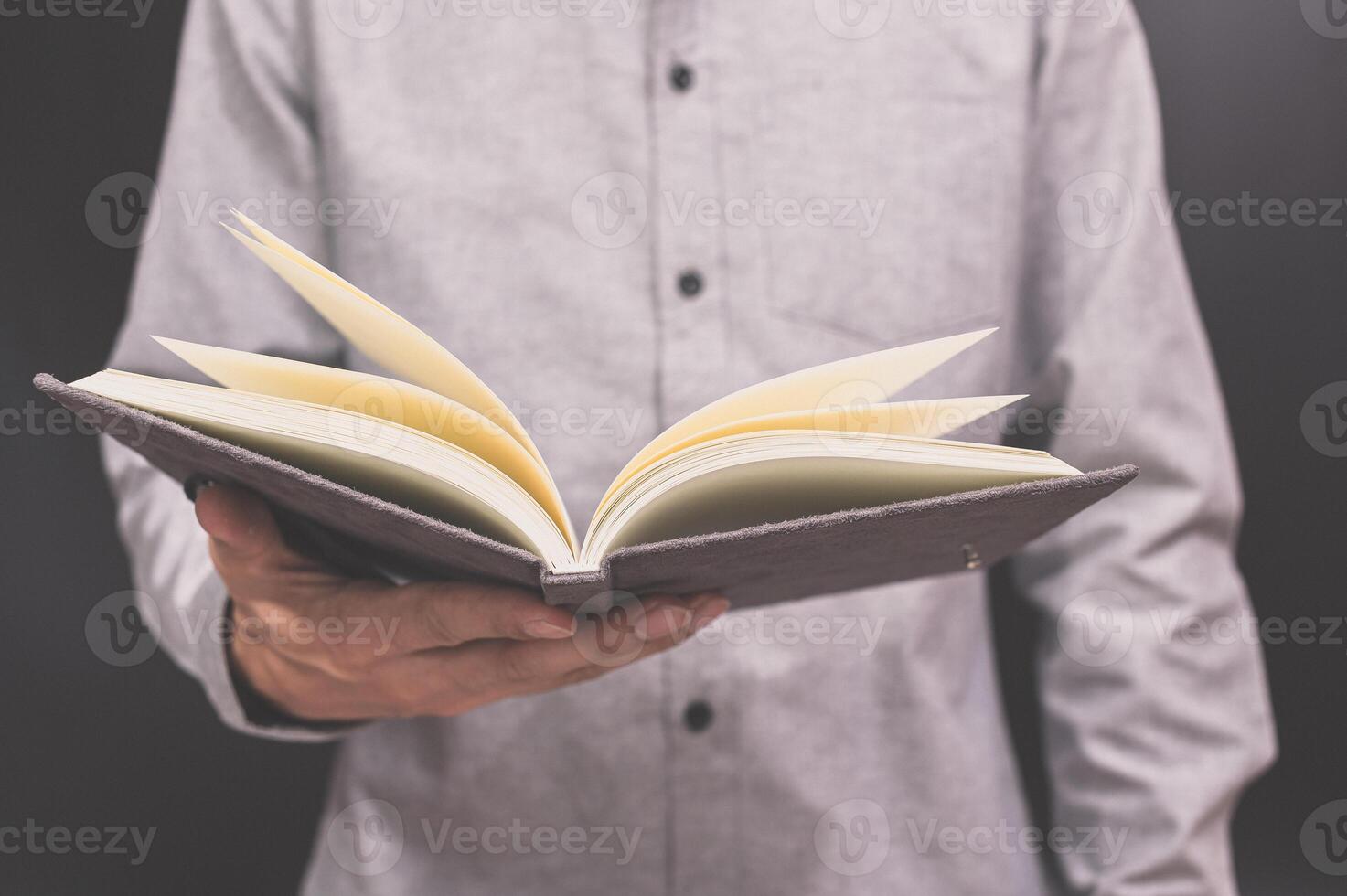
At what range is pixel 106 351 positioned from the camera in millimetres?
1562

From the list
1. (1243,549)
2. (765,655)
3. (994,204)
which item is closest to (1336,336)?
(1243,549)

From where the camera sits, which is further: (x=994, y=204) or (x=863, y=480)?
(x=994, y=204)

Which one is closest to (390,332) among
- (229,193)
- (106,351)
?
(229,193)

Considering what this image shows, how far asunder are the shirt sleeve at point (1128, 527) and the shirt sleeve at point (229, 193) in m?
0.88

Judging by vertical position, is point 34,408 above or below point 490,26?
below

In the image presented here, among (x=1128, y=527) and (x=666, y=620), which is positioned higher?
(x=666, y=620)

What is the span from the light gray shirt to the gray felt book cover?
0.39m

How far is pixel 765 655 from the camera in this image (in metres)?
1.06

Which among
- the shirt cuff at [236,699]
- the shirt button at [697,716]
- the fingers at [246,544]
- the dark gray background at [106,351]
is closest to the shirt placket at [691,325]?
the shirt button at [697,716]

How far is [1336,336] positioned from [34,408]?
202 cm

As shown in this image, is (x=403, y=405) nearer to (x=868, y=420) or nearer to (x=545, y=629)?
(x=545, y=629)

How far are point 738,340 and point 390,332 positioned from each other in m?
0.57

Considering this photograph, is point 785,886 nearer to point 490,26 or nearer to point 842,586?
point 842,586

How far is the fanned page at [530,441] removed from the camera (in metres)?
0.54
